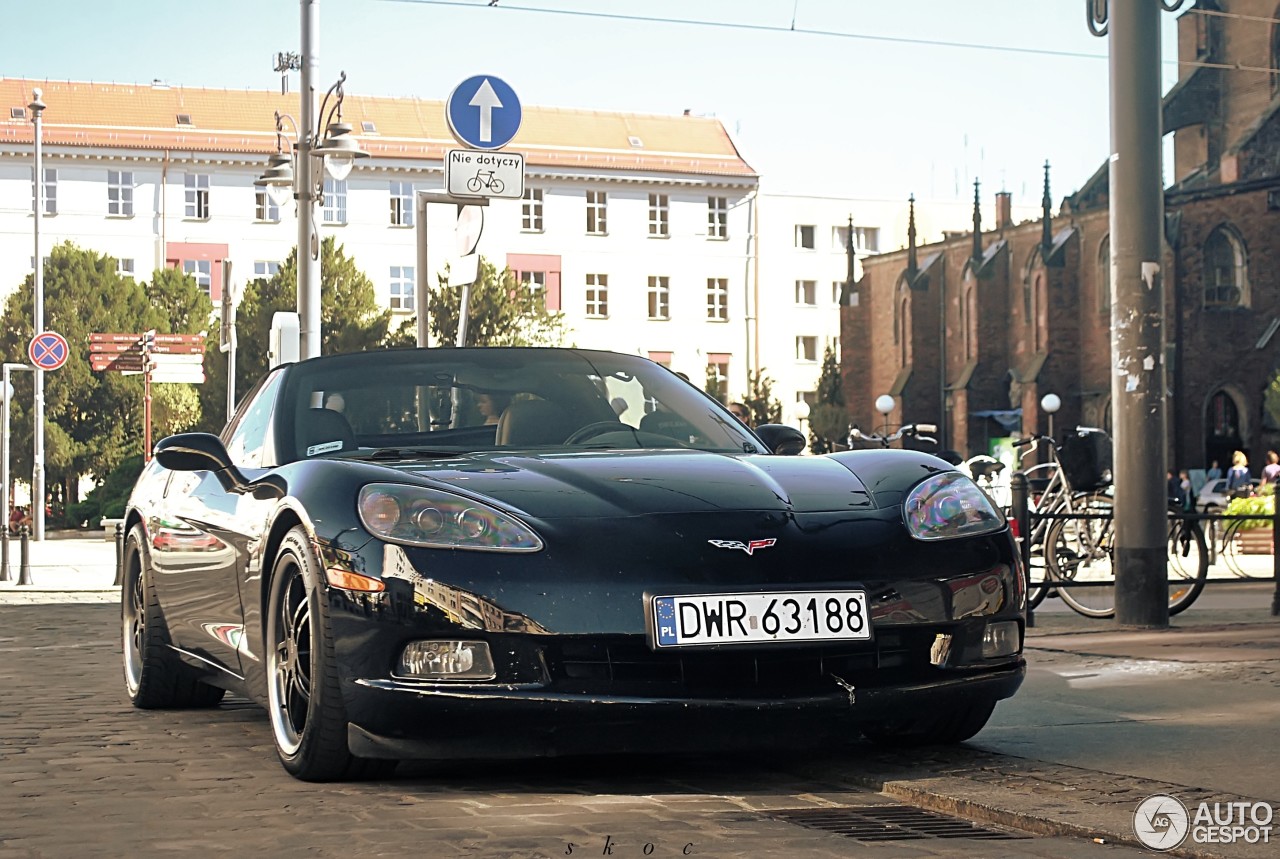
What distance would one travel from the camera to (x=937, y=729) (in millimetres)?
5766

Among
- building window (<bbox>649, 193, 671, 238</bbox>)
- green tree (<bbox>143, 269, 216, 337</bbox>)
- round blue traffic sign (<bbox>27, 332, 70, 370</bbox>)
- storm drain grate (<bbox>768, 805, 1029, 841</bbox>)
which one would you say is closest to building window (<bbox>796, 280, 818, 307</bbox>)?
building window (<bbox>649, 193, 671, 238</bbox>)

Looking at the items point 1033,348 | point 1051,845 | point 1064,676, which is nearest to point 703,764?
point 1051,845

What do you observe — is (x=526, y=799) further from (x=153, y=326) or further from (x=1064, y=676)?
(x=153, y=326)

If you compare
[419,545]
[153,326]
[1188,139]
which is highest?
[1188,139]

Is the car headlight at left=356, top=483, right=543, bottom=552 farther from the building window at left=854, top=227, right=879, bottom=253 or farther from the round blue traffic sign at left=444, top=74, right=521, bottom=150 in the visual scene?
the building window at left=854, top=227, right=879, bottom=253

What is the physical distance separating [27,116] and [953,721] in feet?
243

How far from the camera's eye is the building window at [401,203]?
76.8 meters

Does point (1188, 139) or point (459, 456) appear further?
point (1188, 139)

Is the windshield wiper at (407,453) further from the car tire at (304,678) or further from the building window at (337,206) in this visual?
the building window at (337,206)

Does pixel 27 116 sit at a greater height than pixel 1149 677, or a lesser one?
greater

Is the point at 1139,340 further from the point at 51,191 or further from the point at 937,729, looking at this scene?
the point at 51,191

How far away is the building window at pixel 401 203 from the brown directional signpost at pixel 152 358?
29662 mm

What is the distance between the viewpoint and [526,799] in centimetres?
495

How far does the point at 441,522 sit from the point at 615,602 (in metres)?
0.54
